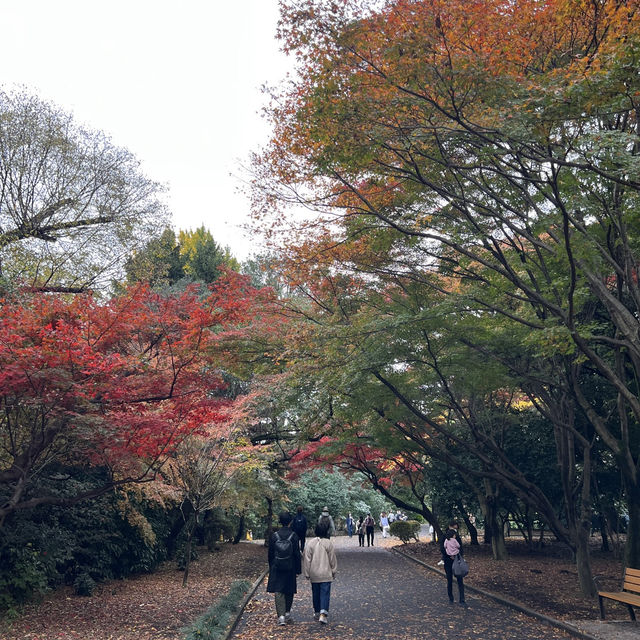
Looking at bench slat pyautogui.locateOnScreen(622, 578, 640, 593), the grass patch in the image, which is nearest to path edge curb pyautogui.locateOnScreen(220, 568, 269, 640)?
the grass patch

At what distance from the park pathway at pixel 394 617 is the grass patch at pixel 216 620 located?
0.74 feet

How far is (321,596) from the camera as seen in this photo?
892cm

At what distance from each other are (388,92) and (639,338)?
15.7 ft

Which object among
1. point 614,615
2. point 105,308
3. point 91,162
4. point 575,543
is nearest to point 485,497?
point 575,543

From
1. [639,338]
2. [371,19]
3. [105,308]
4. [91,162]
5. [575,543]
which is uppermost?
[91,162]

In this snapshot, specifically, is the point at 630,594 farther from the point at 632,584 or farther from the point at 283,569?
the point at 283,569

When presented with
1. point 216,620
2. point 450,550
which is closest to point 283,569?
point 216,620

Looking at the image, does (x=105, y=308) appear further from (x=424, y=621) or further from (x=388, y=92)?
(x=424, y=621)

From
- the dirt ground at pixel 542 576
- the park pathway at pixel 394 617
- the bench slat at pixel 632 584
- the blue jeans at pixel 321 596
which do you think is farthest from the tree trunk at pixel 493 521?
the blue jeans at pixel 321 596

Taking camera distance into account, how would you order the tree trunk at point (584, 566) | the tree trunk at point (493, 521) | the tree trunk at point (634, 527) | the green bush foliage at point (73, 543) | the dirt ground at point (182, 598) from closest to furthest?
the dirt ground at point (182, 598) → the green bush foliage at point (73, 543) → the tree trunk at point (634, 527) → the tree trunk at point (584, 566) → the tree trunk at point (493, 521)

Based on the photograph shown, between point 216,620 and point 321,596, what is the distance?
5.27 ft

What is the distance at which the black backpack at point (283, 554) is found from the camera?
8.62 metres

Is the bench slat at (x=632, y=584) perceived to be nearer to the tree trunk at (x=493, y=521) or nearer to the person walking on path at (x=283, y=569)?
the person walking on path at (x=283, y=569)

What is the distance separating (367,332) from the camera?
1060 centimetres
